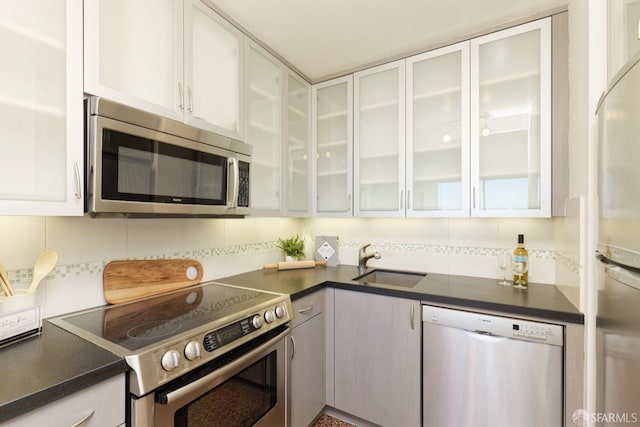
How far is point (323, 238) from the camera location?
2.43m

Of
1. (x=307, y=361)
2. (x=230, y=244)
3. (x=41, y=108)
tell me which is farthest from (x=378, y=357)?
(x=41, y=108)

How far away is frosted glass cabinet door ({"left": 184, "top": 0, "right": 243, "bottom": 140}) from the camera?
4.46 ft

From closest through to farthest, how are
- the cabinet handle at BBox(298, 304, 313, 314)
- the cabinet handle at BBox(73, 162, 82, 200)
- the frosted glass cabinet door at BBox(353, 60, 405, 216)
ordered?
the cabinet handle at BBox(73, 162, 82, 200)
the cabinet handle at BBox(298, 304, 313, 314)
the frosted glass cabinet door at BBox(353, 60, 405, 216)

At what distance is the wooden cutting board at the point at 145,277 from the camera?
133 centimetres

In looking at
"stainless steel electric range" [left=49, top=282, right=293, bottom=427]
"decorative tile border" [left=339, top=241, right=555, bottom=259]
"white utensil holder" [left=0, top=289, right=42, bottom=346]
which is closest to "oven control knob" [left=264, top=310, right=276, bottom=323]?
"stainless steel electric range" [left=49, top=282, right=293, bottom=427]

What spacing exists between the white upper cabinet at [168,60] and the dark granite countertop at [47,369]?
0.85 metres

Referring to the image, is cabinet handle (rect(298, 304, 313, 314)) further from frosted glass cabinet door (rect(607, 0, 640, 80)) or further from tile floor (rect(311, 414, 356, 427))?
frosted glass cabinet door (rect(607, 0, 640, 80))

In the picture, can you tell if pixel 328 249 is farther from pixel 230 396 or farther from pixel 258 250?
pixel 230 396

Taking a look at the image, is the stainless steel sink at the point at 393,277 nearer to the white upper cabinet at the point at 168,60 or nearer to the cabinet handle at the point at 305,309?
the cabinet handle at the point at 305,309

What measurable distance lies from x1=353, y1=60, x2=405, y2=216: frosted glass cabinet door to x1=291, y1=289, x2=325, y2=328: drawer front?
2.24ft

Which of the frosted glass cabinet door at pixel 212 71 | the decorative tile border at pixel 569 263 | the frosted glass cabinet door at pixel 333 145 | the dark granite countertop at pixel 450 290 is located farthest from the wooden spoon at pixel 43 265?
the decorative tile border at pixel 569 263

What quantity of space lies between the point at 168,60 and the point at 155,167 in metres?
0.51

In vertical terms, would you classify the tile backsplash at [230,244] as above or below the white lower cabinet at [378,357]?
above

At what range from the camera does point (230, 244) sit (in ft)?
6.43
